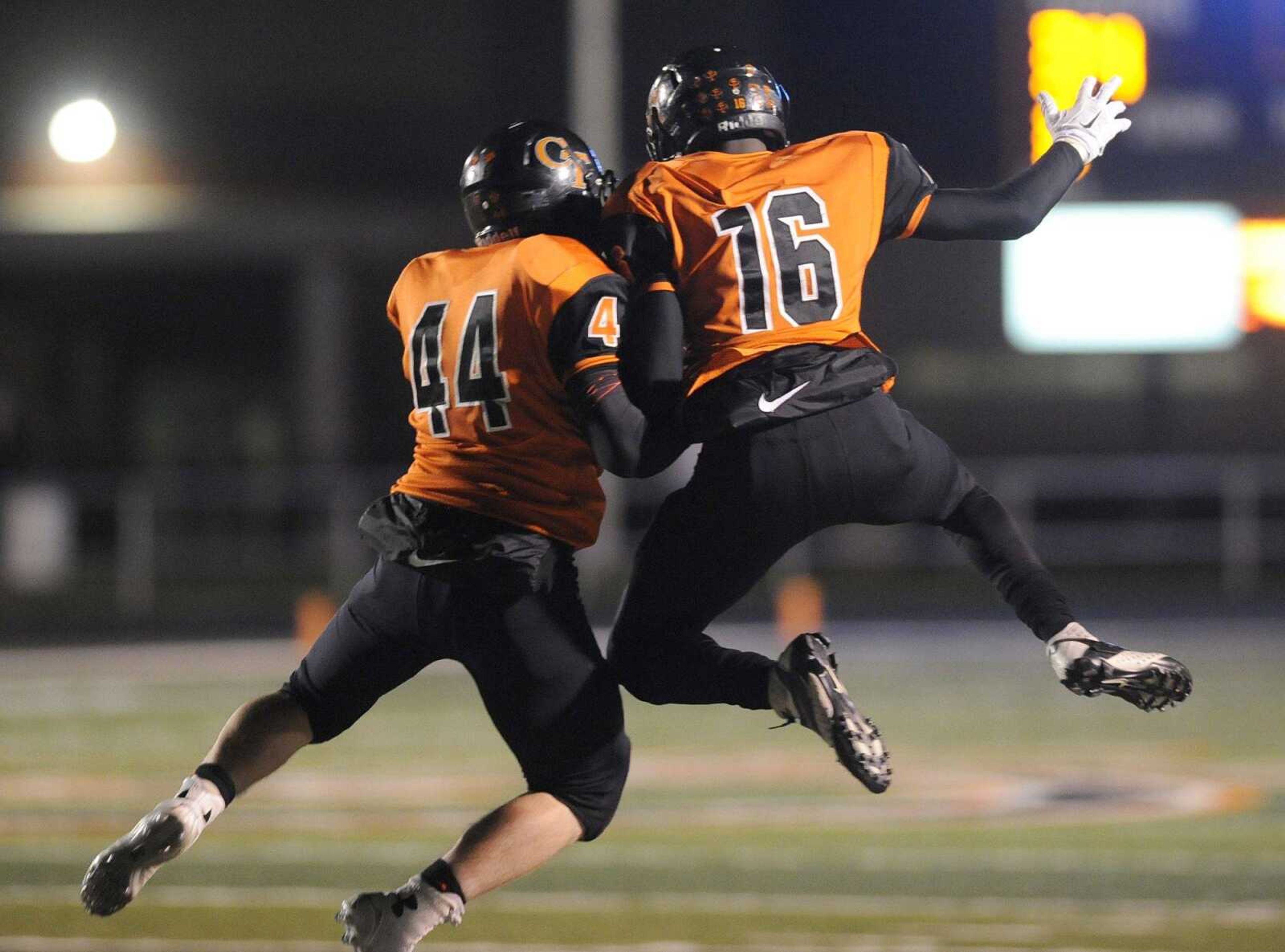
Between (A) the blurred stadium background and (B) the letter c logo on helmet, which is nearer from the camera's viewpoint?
(B) the letter c logo on helmet

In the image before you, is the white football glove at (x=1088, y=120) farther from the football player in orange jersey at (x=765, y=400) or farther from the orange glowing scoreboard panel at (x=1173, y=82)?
the orange glowing scoreboard panel at (x=1173, y=82)

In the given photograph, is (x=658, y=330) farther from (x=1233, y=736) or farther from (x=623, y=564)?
(x=623, y=564)

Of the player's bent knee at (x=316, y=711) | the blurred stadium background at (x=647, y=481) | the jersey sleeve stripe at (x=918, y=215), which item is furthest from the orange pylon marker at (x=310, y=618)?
the jersey sleeve stripe at (x=918, y=215)

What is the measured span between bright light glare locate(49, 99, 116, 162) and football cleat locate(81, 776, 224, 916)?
570 inches

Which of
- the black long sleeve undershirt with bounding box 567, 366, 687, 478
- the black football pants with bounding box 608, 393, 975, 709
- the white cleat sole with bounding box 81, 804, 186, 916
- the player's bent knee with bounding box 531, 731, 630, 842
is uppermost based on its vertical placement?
the black long sleeve undershirt with bounding box 567, 366, 687, 478

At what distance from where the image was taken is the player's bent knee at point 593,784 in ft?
13.9

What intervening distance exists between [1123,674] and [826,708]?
1.85ft

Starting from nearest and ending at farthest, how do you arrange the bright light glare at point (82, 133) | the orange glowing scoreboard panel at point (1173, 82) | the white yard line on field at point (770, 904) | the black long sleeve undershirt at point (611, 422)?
the black long sleeve undershirt at point (611, 422), the white yard line on field at point (770, 904), the orange glowing scoreboard panel at point (1173, 82), the bright light glare at point (82, 133)

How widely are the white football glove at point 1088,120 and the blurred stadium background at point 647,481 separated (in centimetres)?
310

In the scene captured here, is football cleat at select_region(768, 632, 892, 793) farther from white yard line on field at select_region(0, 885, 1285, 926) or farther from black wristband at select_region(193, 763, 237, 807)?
white yard line on field at select_region(0, 885, 1285, 926)

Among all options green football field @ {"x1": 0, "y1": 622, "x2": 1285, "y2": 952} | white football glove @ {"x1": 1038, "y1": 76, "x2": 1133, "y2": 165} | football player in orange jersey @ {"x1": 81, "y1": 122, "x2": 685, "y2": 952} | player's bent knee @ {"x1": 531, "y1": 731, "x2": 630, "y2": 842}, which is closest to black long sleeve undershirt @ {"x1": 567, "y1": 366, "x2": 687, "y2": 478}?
football player in orange jersey @ {"x1": 81, "y1": 122, "x2": 685, "y2": 952}

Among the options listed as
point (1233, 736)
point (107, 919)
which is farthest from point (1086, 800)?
point (107, 919)

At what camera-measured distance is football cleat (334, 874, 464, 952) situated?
13.6ft

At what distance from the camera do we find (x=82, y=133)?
1955cm
